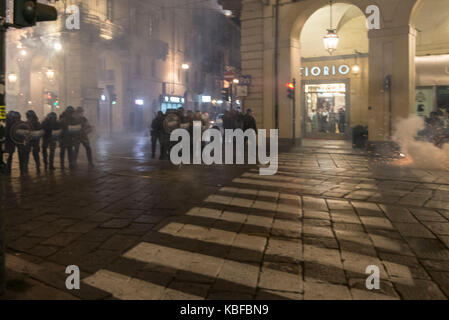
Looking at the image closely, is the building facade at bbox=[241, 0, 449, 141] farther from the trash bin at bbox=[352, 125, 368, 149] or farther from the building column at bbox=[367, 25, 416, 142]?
the trash bin at bbox=[352, 125, 368, 149]

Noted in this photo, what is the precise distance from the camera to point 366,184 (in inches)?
323

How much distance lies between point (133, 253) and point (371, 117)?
12.8 meters

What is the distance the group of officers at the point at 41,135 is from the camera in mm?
9852

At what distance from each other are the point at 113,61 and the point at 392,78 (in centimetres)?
2502

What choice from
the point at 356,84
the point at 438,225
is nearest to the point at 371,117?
the point at 356,84

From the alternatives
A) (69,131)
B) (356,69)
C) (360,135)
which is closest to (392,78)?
(360,135)

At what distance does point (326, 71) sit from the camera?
20359mm

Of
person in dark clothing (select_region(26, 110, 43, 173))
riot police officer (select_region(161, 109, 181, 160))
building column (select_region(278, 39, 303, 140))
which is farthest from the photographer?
building column (select_region(278, 39, 303, 140))

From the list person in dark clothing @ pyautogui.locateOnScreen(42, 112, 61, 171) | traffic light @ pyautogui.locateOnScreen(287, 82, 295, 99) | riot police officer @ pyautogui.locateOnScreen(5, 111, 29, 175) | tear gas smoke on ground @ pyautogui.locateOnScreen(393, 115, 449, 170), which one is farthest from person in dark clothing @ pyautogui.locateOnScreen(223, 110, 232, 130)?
riot police officer @ pyautogui.locateOnScreen(5, 111, 29, 175)

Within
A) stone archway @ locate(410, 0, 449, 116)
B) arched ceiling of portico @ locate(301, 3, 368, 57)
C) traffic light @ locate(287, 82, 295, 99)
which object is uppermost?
arched ceiling of portico @ locate(301, 3, 368, 57)

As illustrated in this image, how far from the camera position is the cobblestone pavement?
3412 millimetres

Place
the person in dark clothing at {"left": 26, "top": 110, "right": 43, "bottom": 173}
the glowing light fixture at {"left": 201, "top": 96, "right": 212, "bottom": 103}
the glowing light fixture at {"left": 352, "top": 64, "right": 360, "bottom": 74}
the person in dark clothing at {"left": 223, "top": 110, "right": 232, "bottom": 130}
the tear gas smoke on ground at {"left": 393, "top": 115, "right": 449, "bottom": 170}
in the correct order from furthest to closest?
the glowing light fixture at {"left": 201, "top": 96, "right": 212, "bottom": 103}, the glowing light fixture at {"left": 352, "top": 64, "right": 360, "bottom": 74}, the person in dark clothing at {"left": 223, "top": 110, "right": 232, "bottom": 130}, the tear gas smoke on ground at {"left": 393, "top": 115, "right": 449, "bottom": 170}, the person in dark clothing at {"left": 26, "top": 110, "right": 43, "bottom": 173}

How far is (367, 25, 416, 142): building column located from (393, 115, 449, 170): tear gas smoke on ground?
0.35 meters
